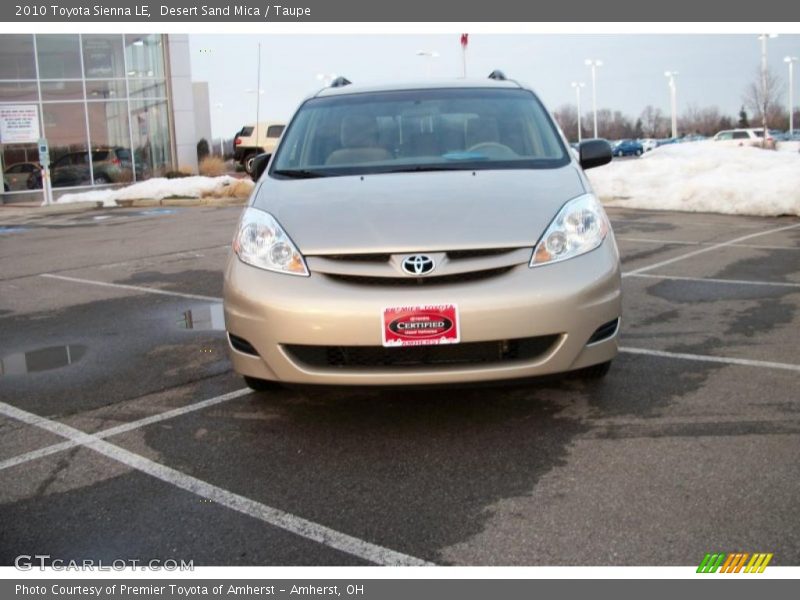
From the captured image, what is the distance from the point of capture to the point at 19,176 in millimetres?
27938

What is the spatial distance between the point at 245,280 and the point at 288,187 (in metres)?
0.79

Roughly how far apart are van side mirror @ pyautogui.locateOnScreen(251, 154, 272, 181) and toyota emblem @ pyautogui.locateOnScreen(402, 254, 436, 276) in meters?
1.86

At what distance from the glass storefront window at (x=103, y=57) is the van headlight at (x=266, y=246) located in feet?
91.6

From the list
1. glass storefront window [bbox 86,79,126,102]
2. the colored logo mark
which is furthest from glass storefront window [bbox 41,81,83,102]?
the colored logo mark

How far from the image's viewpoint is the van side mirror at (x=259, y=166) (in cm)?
537

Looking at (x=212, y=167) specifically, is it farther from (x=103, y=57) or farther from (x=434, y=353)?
(x=434, y=353)

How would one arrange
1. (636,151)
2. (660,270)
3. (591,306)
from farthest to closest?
1. (636,151)
2. (660,270)
3. (591,306)

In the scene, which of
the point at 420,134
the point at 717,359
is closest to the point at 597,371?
the point at 717,359

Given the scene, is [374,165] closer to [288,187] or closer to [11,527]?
[288,187]

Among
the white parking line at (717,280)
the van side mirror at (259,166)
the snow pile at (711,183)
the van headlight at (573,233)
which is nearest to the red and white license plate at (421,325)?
the van headlight at (573,233)

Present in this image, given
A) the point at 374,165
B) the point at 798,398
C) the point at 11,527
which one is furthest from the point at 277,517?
the point at 798,398

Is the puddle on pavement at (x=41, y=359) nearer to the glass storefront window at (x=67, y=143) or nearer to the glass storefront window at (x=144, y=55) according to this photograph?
the glass storefront window at (x=67, y=143)

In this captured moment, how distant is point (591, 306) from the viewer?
152 inches

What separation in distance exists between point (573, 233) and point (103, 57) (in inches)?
1148
